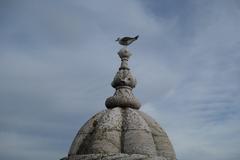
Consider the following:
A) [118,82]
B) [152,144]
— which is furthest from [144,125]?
[118,82]

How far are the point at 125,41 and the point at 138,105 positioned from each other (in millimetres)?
1914

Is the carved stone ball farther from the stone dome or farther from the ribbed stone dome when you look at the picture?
the ribbed stone dome

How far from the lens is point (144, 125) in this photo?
10.6 meters

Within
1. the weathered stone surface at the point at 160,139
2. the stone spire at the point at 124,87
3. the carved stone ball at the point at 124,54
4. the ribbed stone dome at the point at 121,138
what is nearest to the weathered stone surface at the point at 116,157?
the ribbed stone dome at the point at 121,138

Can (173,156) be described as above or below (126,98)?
below

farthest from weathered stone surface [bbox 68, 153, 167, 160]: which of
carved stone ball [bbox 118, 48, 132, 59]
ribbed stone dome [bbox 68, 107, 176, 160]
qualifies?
carved stone ball [bbox 118, 48, 132, 59]

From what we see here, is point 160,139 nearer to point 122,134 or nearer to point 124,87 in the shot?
point 122,134

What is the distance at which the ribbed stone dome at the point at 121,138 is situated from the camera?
32.6 feet

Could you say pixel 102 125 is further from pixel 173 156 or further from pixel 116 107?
pixel 173 156

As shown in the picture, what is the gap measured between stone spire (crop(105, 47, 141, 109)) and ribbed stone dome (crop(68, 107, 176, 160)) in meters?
0.18

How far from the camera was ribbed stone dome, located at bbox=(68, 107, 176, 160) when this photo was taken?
9938mm

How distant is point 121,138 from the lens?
34.2 feet

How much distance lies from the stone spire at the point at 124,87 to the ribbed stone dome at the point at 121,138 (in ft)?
0.61

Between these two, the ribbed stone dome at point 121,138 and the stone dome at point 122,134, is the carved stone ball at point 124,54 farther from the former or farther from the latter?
the ribbed stone dome at point 121,138
